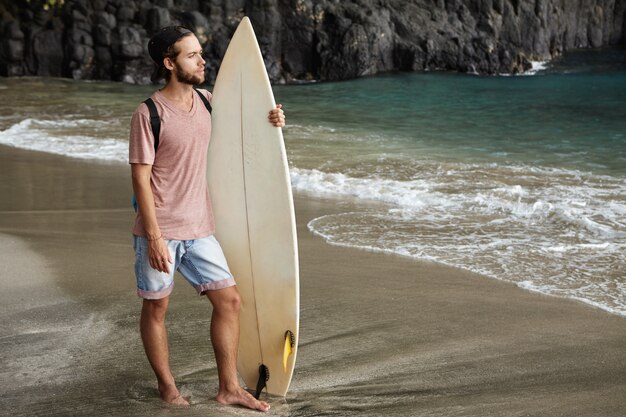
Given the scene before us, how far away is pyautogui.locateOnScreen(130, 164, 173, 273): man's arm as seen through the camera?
296 centimetres

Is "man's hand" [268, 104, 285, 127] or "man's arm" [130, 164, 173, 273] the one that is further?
"man's hand" [268, 104, 285, 127]

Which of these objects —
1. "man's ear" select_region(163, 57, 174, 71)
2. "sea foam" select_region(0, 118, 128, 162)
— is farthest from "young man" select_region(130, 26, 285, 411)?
"sea foam" select_region(0, 118, 128, 162)

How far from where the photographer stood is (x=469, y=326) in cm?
431

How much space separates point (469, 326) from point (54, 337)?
200 cm

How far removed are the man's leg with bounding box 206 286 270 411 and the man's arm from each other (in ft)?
0.89

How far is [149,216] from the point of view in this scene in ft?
9.73

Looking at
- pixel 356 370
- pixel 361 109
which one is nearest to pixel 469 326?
pixel 356 370

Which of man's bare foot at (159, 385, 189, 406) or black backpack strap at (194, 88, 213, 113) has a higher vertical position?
black backpack strap at (194, 88, 213, 113)

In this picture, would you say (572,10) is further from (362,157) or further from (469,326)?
(469,326)

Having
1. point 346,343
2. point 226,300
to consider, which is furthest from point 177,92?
point 346,343

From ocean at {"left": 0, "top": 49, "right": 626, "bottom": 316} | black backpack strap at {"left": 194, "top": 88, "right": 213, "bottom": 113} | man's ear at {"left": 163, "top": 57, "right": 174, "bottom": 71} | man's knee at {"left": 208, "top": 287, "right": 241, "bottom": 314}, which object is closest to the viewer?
man's ear at {"left": 163, "top": 57, "right": 174, "bottom": 71}

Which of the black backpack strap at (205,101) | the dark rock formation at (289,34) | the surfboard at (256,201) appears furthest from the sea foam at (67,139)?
the dark rock formation at (289,34)

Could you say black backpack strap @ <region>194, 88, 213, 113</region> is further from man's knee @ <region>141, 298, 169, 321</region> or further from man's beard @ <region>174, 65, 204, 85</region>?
man's knee @ <region>141, 298, 169, 321</region>

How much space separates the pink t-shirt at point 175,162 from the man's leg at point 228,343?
0.25m
